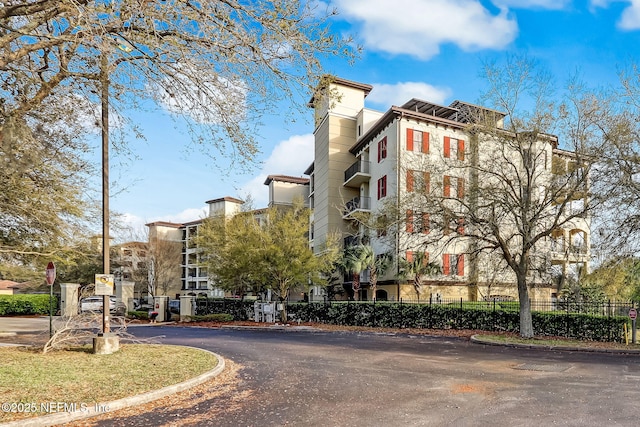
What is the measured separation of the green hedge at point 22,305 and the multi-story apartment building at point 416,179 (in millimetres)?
23006

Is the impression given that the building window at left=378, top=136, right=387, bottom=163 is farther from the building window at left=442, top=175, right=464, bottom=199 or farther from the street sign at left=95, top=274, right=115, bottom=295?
the street sign at left=95, top=274, right=115, bottom=295

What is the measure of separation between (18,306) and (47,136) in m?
30.9

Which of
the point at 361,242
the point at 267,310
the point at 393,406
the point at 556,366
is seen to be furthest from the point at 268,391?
the point at 361,242

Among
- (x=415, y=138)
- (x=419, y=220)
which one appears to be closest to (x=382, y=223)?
(x=419, y=220)

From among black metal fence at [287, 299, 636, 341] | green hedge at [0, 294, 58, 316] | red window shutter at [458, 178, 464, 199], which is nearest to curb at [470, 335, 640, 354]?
black metal fence at [287, 299, 636, 341]

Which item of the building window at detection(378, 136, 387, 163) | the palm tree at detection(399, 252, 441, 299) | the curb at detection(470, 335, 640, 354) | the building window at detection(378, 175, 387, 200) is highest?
the building window at detection(378, 136, 387, 163)

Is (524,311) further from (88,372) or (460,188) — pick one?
(88,372)

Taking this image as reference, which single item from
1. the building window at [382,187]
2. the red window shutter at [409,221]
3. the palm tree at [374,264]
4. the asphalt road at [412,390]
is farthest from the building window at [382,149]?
the asphalt road at [412,390]

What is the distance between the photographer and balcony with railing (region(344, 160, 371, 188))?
38.2 m

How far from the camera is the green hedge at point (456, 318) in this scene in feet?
65.4

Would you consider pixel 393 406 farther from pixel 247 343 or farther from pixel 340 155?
pixel 340 155

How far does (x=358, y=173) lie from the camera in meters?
37.9

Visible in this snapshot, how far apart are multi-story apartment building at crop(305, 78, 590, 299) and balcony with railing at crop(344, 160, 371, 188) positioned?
85 mm

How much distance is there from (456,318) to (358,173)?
53.7ft
